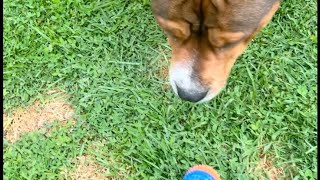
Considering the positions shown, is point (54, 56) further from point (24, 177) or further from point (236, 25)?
point (236, 25)

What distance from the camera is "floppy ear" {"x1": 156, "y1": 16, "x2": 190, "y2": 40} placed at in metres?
3.48

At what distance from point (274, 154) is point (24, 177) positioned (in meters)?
1.71

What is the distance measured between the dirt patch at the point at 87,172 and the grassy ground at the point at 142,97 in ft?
0.16

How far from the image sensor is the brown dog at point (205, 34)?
3330 millimetres

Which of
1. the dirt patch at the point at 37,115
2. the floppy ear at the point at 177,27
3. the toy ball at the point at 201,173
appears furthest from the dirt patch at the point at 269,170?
the dirt patch at the point at 37,115

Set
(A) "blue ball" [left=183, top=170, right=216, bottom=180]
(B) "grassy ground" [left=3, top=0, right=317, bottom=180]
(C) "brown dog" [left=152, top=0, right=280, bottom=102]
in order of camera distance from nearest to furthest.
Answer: (C) "brown dog" [left=152, top=0, right=280, bottom=102] < (A) "blue ball" [left=183, top=170, right=216, bottom=180] < (B) "grassy ground" [left=3, top=0, right=317, bottom=180]

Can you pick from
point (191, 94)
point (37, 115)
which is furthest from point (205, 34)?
point (37, 115)

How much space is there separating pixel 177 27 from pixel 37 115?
144 centimetres

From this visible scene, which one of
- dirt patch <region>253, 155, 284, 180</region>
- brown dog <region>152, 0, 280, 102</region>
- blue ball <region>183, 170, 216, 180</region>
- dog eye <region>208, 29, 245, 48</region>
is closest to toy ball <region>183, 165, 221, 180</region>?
blue ball <region>183, 170, 216, 180</region>

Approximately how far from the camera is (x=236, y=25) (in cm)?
336

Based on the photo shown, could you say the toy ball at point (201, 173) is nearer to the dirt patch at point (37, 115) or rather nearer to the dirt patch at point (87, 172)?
the dirt patch at point (87, 172)

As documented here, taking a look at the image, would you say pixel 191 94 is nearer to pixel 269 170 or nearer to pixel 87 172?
pixel 269 170

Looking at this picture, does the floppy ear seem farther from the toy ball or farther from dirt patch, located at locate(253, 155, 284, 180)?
dirt patch, located at locate(253, 155, 284, 180)

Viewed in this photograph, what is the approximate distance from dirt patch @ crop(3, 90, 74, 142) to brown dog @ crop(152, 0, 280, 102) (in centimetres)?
104
